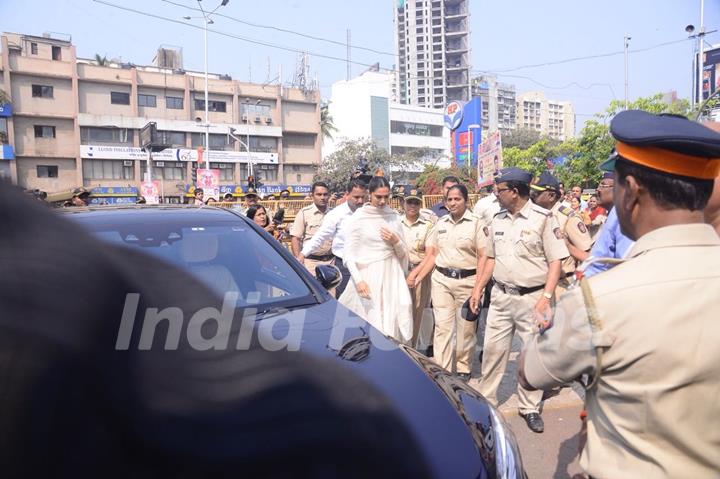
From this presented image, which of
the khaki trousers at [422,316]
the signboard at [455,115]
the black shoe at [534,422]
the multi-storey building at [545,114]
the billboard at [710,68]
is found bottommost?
the black shoe at [534,422]

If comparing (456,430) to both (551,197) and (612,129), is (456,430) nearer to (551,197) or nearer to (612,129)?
(612,129)

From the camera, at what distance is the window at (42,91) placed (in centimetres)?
3891

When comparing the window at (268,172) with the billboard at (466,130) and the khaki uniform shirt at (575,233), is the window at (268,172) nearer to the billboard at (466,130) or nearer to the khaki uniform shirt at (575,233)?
the billboard at (466,130)

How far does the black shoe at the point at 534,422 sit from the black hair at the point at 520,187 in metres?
1.58

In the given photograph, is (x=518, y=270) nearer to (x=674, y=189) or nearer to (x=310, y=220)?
(x=674, y=189)

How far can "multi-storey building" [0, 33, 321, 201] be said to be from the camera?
3891cm

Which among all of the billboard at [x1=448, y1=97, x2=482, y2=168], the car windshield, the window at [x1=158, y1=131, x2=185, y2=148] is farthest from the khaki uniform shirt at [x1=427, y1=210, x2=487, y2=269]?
the window at [x1=158, y1=131, x2=185, y2=148]

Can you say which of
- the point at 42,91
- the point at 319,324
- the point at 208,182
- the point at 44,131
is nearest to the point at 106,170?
the point at 44,131

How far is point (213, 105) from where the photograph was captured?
4694 cm

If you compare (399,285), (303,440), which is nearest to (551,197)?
(399,285)

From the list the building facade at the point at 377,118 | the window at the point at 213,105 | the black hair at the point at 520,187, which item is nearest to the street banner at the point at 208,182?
the black hair at the point at 520,187

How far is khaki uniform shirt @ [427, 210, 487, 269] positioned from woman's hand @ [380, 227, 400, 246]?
0.68 meters

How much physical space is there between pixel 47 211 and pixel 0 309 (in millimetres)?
129

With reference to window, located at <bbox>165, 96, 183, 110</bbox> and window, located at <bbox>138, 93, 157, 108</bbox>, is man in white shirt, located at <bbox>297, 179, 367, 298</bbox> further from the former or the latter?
window, located at <bbox>165, 96, 183, 110</bbox>
